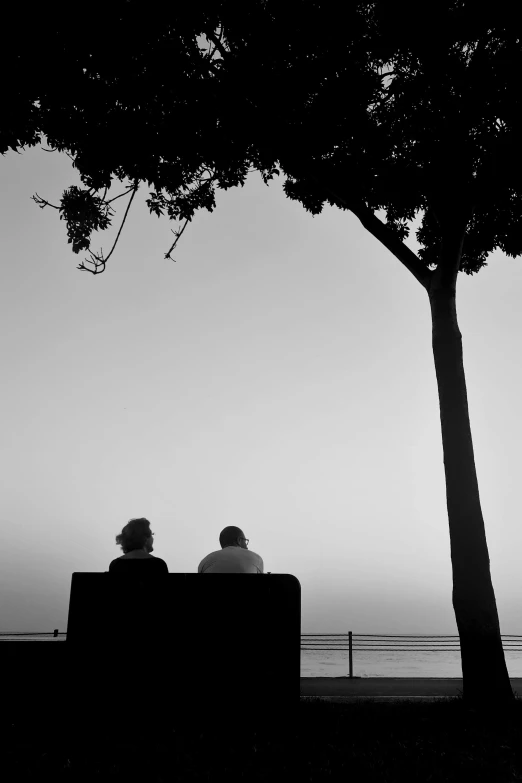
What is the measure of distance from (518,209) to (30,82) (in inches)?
290

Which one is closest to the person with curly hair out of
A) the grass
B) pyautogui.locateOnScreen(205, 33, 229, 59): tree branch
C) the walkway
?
the grass

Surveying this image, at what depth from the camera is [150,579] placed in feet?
12.8

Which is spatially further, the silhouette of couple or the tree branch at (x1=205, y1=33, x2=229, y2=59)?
the tree branch at (x1=205, y1=33, x2=229, y2=59)

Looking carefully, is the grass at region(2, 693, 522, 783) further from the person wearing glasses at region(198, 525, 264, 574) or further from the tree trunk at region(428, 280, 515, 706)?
the tree trunk at region(428, 280, 515, 706)

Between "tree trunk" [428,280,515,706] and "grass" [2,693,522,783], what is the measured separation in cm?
199

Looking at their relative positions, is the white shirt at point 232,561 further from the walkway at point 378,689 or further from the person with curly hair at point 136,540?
the walkway at point 378,689

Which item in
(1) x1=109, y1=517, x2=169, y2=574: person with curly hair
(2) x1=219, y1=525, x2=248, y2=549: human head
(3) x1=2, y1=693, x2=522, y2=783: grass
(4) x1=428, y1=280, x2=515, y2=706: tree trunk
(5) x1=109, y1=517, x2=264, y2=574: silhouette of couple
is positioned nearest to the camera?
(3) x1=2, y1=693, x2=522, y2=783: grass

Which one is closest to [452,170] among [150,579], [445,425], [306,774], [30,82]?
[445,425]

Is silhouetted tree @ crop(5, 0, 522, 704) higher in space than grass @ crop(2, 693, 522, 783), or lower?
higher

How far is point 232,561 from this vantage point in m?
4.72

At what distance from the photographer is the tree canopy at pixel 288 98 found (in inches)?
287

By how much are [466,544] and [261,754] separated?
3.92 metres

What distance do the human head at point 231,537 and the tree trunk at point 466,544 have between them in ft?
9.57

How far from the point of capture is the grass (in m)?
3.28
